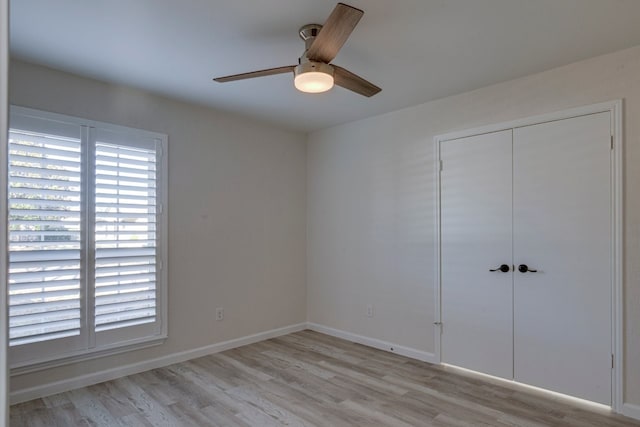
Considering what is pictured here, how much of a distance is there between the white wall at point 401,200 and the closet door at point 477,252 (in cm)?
18

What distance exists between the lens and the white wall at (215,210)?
311cm

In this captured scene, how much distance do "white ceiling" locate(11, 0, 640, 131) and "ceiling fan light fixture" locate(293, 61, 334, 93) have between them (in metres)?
0.32

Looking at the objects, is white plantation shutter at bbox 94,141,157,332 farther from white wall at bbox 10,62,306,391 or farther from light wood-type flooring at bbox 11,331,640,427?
light wood-type flooring at bbox 11,331,640,427

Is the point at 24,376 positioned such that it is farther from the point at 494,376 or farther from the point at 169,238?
the point at 494,376

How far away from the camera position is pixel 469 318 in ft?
11.2

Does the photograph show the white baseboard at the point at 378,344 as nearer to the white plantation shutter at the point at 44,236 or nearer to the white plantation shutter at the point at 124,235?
the white plantation shutter at the point at 124,235

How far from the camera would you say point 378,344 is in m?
4.09

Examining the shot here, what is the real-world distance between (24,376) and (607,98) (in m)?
4.76

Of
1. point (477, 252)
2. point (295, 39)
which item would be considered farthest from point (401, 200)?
point (295, 39)

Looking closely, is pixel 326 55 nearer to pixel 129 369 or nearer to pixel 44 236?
pixel 44 236

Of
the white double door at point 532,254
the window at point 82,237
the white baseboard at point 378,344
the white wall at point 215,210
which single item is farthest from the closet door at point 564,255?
the window at point 82,237

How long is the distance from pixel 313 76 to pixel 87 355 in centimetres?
287

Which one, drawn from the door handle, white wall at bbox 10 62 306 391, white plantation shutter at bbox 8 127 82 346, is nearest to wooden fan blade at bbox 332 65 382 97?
the door handle

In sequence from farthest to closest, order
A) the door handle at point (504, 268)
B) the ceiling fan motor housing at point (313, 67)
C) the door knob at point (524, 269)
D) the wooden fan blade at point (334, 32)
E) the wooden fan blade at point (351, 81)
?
the door handle at point (504, 268) < the door knob at point (524, 269) < the wooden fan blade at point (351, 81) < the ceiling fan motor housing at point (313, 67) < the wooden fan blade at point (334, 32)
